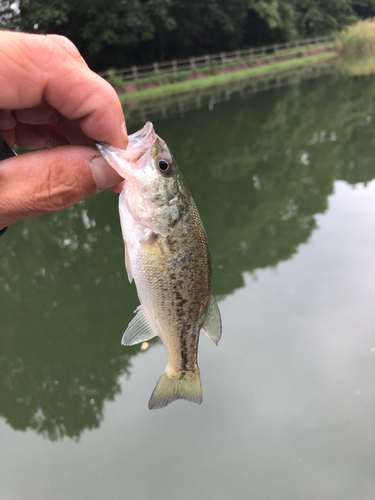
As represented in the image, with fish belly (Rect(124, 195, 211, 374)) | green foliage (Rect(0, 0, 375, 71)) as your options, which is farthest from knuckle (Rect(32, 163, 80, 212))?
green foliage (Rect(0, 0, 375, 71))

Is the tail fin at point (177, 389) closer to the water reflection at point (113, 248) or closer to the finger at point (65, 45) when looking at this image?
the finger at point (65, 45)

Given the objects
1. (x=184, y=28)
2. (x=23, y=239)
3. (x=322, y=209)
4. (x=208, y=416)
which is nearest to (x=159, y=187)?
(x=208, y=416)

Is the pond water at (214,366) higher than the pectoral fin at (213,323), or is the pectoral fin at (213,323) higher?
the pectoral fin at (213,323)

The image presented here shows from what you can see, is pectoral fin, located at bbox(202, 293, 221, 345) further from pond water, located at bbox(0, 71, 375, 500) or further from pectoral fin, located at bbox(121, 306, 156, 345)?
pond water, located at bbox(0, 71, 375, 500)

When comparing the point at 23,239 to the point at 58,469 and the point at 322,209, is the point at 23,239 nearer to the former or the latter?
the point at 58,469

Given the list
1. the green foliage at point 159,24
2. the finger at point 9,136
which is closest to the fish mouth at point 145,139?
the finger at point 9,136

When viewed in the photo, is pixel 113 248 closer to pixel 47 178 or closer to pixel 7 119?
pixel 7 119

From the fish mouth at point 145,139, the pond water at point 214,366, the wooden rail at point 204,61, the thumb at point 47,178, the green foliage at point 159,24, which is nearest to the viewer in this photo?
the thumb at point 47,178
